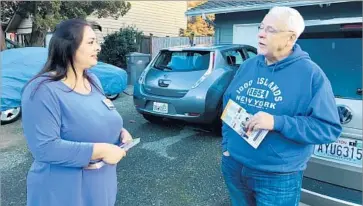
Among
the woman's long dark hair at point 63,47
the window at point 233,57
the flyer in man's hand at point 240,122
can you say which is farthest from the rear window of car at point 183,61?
the woman's long dark hair at point 63,47

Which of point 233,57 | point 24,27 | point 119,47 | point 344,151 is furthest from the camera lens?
point 24,27

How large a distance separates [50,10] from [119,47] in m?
2.87

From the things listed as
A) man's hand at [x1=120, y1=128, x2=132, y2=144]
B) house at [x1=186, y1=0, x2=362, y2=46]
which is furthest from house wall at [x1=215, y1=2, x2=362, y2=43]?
man's hand at [x1=120, y1=128, x2=132, y2=144]

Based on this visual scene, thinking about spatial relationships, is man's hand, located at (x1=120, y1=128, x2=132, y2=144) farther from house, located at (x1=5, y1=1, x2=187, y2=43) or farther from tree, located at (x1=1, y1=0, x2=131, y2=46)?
house, located at (x1=5, y1=1, x2=187, y2=43)

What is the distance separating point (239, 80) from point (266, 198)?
2.27 feet

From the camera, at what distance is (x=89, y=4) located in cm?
1212

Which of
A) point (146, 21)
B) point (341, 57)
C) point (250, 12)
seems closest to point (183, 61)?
point (341, 57)

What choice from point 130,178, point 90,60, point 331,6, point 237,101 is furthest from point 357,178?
point 331,6

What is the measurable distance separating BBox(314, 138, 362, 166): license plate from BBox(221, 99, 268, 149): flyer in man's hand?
2.49 ft

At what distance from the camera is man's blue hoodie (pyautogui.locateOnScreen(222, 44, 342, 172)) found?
1672mm

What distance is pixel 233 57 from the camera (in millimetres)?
5652

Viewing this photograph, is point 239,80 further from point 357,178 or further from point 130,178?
point 130,178

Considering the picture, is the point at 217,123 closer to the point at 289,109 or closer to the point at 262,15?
the point at 289,109

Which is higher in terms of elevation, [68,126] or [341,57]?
[341,57]
